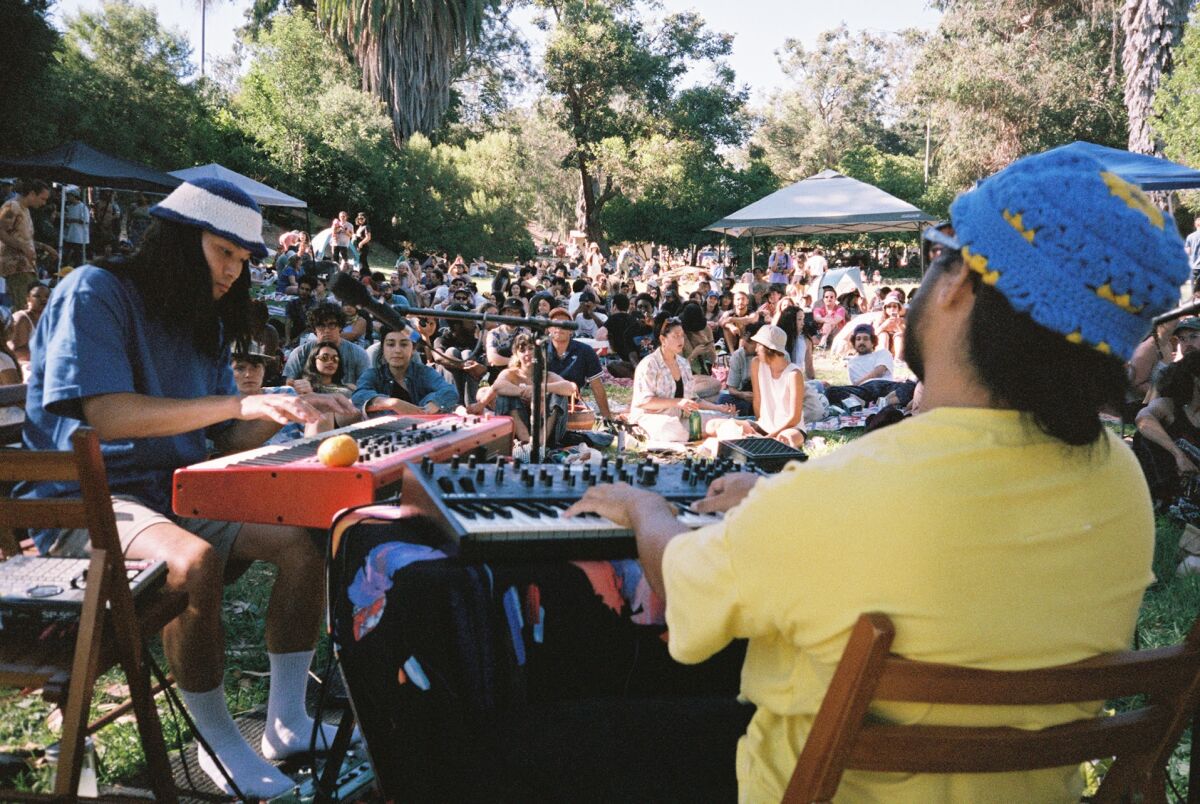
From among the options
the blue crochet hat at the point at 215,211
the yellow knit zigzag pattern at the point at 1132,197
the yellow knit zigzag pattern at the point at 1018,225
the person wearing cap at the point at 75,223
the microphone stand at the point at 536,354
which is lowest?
the microphone stand at the point at 536,354

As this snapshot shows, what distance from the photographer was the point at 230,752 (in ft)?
9.30

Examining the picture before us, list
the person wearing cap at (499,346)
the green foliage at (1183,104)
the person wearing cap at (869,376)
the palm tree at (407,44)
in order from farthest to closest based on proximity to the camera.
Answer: the palm tree at (407,44) < the green foliage at (1183,104) < the person wearing cap at (869,376) < the person wearing cap at (499,346)

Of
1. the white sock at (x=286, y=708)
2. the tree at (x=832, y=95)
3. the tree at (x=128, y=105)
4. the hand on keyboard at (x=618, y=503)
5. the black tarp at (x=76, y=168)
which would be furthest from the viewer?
the tree at (x=832, y=95)

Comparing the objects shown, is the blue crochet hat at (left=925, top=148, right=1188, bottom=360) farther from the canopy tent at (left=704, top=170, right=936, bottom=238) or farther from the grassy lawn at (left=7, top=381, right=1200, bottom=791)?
the canopy tent at (left=704, top=170, right=936, bottom=238)

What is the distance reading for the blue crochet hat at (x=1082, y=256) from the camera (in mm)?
1321

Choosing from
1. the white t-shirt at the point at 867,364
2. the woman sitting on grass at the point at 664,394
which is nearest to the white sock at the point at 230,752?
the woman sitting on grass at the point at 664,394

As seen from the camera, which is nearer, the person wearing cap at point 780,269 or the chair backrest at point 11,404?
the chair backrest at point 11,404

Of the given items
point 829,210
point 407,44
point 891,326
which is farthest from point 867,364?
point 407,44

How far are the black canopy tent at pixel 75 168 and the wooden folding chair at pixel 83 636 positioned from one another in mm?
14808

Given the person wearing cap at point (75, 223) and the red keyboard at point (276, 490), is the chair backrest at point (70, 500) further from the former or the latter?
the person wearing cap at point (75, 223)

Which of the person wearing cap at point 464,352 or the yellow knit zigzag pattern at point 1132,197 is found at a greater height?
the yellow knit zigzag pattern at point 1132,197

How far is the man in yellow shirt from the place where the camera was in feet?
4.36

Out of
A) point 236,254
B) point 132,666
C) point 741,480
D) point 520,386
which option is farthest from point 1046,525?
point 520,386

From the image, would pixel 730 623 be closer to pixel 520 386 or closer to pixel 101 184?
pixel 520 386
